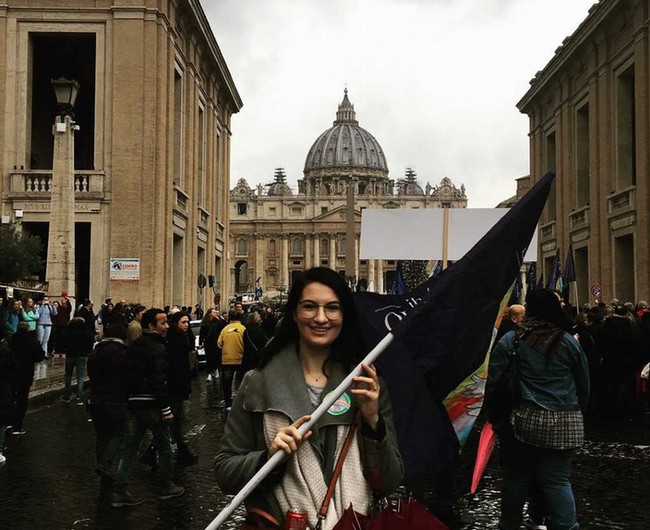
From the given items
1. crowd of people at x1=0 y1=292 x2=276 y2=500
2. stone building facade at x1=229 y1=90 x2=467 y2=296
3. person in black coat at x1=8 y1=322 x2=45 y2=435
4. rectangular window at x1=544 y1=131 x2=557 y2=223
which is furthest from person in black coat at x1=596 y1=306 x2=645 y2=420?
stone building facade at x1=229 y1=90 x2=467 y2=296

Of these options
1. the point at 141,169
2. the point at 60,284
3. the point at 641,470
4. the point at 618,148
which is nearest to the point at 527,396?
the point at 641,470

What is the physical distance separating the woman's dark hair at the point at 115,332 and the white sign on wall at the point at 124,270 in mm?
17666

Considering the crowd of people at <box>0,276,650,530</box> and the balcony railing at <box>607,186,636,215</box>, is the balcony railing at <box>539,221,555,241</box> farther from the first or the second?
the crowd of people at <box>0,276,650,530</box>

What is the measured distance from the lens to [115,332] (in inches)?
323

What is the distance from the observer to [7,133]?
26.2 meters

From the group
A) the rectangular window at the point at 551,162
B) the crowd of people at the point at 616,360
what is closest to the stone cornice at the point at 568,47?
the rectangular window at the point at 551,162

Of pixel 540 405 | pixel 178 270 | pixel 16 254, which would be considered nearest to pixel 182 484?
pixel 540 405

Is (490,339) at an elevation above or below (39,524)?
above

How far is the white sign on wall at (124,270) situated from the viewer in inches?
1009

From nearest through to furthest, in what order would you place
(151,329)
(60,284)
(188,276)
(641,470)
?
(151,329)
(641,470)
(60,284)
(188,276)

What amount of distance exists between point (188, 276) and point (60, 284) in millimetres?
13284

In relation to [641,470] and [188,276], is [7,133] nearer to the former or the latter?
[188,276]

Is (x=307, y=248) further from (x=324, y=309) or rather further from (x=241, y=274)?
(x=324, y=309)

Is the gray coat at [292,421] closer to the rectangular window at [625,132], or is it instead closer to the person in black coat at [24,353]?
the person in black coat at [24,353]
